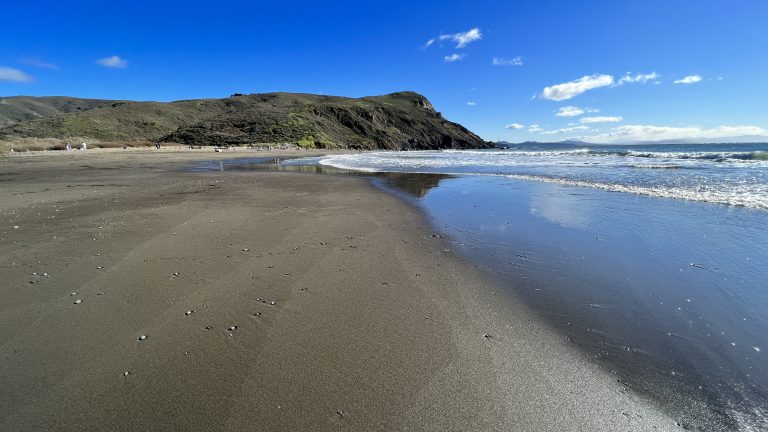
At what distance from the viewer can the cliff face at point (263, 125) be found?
74.0 m

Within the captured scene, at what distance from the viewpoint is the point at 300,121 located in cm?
8756

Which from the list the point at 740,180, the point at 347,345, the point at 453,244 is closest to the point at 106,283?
the point at 347,345

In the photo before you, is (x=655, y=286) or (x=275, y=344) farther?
(x=655, y=286)

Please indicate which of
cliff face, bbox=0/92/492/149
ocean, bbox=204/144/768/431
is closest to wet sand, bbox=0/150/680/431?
ocean, bbox=204/144/768/431

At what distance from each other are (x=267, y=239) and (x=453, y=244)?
11.8 ft

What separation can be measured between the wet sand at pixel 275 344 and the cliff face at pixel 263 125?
71.2 meters

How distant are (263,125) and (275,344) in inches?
3335

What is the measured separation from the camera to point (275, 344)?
129 inches

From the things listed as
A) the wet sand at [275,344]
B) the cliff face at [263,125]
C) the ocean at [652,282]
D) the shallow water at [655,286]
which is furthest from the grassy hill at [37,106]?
the shallow water at [655,286]

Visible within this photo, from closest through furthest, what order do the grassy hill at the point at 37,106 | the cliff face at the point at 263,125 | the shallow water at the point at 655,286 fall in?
the shallow water at the point at 655,286 → the cliff face at the point at 263,125 → the grassy hill at the point at 37,106

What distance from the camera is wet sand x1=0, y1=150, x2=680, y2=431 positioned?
2.44 m

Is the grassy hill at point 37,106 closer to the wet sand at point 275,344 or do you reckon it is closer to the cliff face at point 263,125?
the cliff face at point 263,125

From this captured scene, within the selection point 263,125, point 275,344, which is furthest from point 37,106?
point 275,344

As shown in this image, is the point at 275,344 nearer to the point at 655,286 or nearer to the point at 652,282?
the point at 655,286
